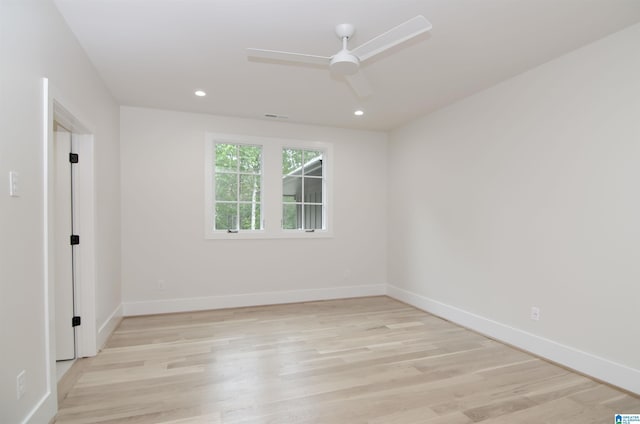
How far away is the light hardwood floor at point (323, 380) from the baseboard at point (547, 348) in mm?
101

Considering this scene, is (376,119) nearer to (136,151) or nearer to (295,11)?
(295,11)

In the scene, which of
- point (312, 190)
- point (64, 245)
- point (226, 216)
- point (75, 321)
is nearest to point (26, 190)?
point (64, 245)

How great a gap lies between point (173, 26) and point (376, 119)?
9.67 feet

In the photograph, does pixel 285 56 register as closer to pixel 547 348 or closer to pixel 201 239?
pixel 201 239

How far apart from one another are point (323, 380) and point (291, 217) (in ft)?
9.07

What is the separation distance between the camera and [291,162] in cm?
500

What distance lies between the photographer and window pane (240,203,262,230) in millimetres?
4703

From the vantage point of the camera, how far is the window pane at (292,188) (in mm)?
4941

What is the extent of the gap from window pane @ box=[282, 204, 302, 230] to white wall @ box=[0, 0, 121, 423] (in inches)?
114

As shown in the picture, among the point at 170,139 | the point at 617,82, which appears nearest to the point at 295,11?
the point at 617,82

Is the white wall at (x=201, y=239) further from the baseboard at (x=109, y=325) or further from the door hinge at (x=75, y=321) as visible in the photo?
the door hinge at (x=75, y=321)

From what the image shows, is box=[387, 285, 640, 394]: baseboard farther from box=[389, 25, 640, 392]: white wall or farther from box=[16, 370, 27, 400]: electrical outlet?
box=[16, 370, 27, 400]: electrical outlet

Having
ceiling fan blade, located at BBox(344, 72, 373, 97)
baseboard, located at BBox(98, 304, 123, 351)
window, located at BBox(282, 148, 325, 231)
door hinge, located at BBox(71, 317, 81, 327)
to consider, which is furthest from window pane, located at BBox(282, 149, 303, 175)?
door hinge, located at BBox(71, 317, 81, 327)

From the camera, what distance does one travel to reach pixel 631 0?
211cm
